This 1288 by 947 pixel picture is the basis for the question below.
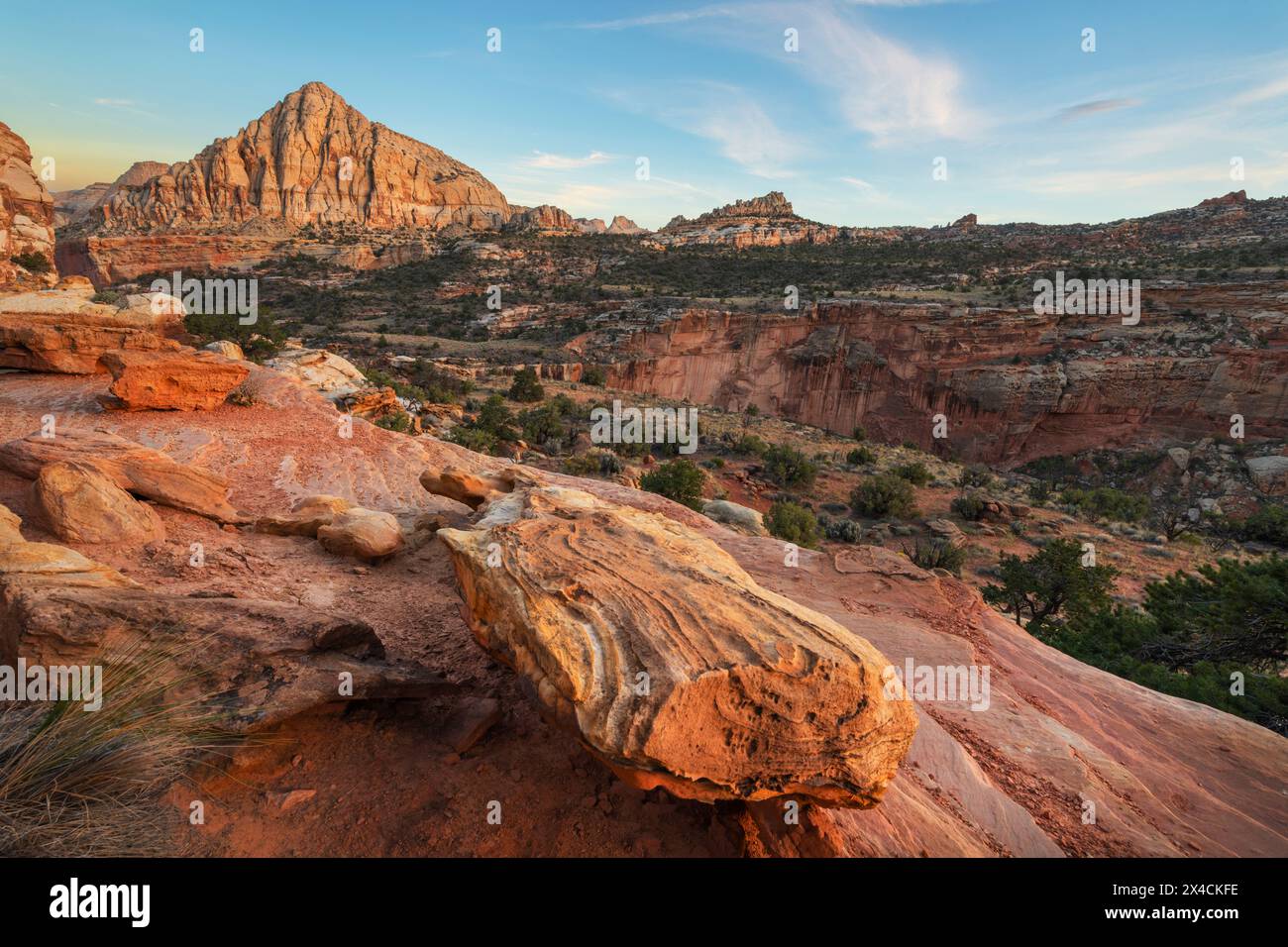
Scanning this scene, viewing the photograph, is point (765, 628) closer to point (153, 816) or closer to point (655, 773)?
point (655, 773)

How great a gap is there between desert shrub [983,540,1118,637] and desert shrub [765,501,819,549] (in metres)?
→ 3.65

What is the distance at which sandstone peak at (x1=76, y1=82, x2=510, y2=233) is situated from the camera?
81.2 m

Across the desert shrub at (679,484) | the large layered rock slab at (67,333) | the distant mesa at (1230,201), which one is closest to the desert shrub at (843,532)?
the desert shrub at (679,484)

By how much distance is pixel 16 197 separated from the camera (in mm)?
18469

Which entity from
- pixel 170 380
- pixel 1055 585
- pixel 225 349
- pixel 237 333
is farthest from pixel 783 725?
pixel 237 333

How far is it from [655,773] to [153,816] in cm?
222

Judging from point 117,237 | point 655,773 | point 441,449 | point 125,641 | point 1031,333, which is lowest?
point 655,773

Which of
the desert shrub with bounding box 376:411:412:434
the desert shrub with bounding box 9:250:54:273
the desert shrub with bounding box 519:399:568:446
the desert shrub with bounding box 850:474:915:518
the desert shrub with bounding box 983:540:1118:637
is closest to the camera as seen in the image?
the desert shrub with bounding box 983:540:1118:637

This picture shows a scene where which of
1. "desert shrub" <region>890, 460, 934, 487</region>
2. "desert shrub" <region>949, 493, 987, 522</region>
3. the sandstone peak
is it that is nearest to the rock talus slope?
"desert shrub" <region>949, 493, 987, 522</region>

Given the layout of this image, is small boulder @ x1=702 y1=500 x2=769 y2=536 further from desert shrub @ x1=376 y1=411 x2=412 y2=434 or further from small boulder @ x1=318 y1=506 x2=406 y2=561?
desert shrub @ x1=376 y1=411 x2=412 y2=434

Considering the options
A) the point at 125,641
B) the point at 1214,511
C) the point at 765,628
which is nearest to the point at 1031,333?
the point at 1214,511

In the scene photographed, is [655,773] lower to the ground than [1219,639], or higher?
higher

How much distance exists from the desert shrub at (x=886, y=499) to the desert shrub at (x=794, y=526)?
416cm

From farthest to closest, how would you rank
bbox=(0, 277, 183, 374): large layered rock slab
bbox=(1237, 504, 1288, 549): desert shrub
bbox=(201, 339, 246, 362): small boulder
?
bbox=(1237, 504, 1288, 549): desert shrub, bbox=(201, 339, 246, 362): small boulder, bbox=(0, 277, 183, 374): large layered rock slab
